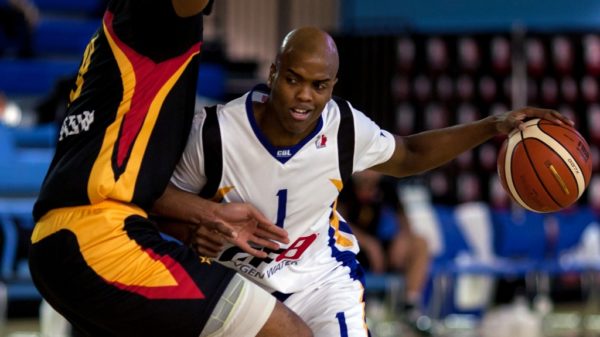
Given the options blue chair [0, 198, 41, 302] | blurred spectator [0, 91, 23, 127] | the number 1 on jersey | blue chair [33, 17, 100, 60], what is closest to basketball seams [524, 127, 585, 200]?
the number 1 on jersey

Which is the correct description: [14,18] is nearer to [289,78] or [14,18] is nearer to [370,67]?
[370,67]

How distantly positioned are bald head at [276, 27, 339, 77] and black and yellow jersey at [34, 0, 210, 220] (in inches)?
12.6

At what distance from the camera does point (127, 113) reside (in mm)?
3236

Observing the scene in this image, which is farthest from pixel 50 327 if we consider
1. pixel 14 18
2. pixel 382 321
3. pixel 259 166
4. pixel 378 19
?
pixel 378 19

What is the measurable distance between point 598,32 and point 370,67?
9.99 ft

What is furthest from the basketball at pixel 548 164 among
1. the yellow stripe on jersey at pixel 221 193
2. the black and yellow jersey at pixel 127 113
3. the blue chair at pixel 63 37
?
the blue chair at pixel 63 37

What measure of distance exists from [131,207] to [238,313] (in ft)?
1.46

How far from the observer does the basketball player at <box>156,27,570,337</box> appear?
3.49 metres

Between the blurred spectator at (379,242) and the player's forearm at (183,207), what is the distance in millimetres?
4770

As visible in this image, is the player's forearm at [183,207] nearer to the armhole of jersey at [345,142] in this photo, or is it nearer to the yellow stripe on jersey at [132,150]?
the yellow stripe on jersey at [132,150]

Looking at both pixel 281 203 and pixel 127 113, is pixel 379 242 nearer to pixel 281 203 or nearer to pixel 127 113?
pixel 281 203

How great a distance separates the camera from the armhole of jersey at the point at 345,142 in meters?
3.73

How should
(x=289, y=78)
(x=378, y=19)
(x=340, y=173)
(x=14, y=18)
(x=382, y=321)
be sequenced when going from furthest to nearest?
(x=378, y=19)
(x=14, y=18)
(x=382, y=321)
(x=340, y=173)
(x=289, y=78)

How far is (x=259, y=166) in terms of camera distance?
3629 millimetres
